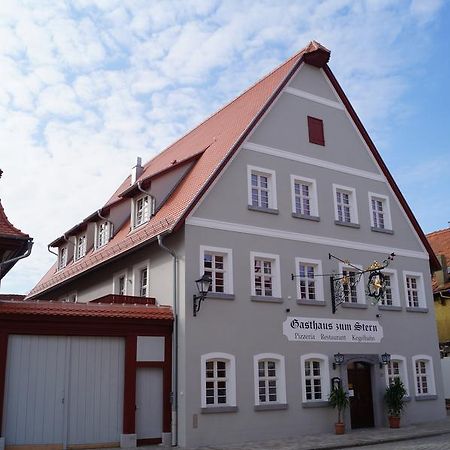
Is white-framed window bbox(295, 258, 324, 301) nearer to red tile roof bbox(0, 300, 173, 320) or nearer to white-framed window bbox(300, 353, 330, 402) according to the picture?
white-framed window bbox(300, 353, 330, 402)

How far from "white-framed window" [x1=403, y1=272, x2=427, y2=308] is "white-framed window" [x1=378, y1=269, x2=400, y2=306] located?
0.58 meters

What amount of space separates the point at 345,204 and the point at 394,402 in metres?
7.10

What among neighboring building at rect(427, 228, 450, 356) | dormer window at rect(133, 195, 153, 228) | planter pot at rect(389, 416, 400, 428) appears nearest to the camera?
planter pot at rect(389, 416, 400, 428)

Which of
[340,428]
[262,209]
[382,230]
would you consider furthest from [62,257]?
[340,428]

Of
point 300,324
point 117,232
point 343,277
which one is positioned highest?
point 117,232

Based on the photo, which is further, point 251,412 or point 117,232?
point 117,232

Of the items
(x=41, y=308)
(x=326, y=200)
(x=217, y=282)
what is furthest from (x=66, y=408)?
(x=326, y=200)

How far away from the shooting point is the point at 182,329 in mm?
17516

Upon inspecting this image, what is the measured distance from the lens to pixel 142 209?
21.8m

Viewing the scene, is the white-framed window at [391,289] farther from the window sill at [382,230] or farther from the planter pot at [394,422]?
the planter pot at [394,422]

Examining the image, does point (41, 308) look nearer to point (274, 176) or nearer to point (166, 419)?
point (166, 419)

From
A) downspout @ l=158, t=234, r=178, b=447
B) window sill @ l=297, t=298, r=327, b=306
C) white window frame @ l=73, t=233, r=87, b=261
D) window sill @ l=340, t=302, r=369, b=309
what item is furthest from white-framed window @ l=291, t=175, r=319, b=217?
white window frame @ l=73, t=233, r=87, b=261

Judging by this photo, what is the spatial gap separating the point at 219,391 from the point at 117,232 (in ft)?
27.0

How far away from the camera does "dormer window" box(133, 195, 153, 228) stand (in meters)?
21.0
